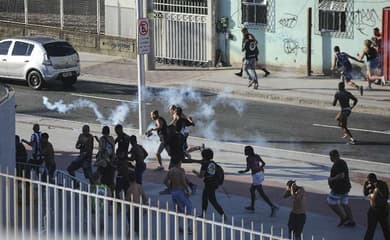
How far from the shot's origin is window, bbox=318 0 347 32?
33.3 meters

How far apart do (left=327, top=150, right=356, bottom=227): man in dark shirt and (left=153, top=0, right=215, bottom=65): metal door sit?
1715 centimetres

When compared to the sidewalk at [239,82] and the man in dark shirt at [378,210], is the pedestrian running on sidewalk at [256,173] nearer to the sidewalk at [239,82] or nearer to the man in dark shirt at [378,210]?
the man in dark shirt at [378,210]

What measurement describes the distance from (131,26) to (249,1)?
4267 millimetres

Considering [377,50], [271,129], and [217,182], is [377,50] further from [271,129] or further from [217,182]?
[217,182]

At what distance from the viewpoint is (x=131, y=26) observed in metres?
37.2

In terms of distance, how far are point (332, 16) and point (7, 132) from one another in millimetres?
18998

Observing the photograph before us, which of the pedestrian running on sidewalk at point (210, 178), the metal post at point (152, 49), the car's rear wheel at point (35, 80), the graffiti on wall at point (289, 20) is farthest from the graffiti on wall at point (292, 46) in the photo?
the pedestrian running on sidewalk at point (210, 178)

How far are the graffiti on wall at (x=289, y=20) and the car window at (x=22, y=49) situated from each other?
7.40 m

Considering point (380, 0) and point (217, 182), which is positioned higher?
point (380, 0)

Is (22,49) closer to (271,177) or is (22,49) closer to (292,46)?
(292,46)

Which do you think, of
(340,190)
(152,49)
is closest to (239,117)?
(152,49)

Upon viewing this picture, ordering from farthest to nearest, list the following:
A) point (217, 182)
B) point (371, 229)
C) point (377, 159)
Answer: point (377, 159)
point (217, 182)
point (371, 229)

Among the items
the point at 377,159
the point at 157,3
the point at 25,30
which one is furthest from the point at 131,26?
the point at 377,159

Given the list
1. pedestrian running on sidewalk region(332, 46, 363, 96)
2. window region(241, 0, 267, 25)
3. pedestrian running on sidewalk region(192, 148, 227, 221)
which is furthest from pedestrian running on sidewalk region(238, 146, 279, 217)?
window region(241, 0, 267, 25)
